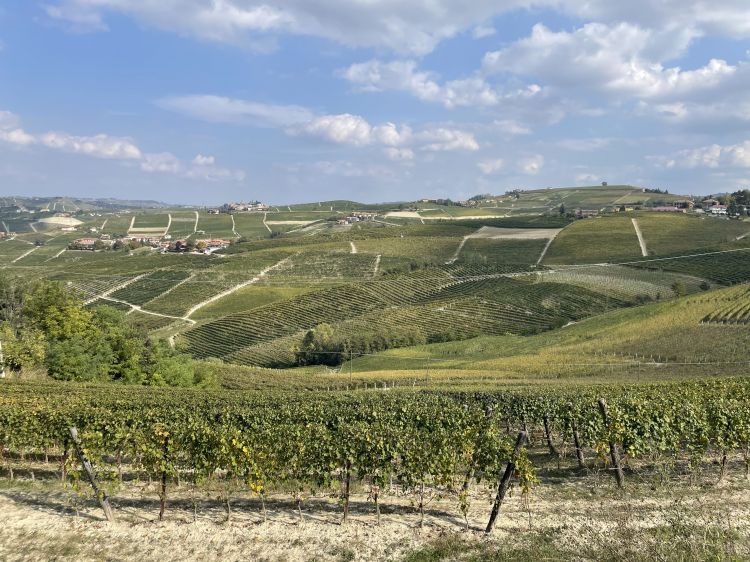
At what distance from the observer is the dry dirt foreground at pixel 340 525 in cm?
1267

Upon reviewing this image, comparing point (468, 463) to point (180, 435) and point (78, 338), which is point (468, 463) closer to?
point (180, 435)

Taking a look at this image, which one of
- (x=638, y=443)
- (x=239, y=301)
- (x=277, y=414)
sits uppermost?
(x=638, y=443)

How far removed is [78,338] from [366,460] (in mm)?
39721

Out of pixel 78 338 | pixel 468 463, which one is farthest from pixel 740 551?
pixel 78 338

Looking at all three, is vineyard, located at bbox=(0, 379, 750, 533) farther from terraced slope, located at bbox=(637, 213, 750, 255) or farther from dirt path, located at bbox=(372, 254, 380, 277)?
terraced slope, located at bbox=(637, 213, 750, 255)

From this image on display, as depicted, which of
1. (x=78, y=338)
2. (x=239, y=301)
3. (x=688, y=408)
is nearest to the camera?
(x=688, y=408)

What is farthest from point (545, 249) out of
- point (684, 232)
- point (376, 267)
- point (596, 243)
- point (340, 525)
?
point (340, 525)

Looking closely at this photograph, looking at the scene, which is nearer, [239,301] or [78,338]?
[78,338]

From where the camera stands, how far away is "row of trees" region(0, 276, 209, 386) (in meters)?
41.5

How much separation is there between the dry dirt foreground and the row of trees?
2845 centimetres

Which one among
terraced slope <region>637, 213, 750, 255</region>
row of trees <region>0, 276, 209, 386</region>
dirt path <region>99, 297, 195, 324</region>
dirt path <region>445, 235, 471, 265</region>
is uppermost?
terraced slope <region>637, 213, 750, 255</region>

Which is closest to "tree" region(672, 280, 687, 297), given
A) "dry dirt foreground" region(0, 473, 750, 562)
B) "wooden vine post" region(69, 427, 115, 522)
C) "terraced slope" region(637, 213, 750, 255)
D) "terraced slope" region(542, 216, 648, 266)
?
"terraced slope" region(542, 216, 648, 266)

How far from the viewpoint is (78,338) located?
1738 inches

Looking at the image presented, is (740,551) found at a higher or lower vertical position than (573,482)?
higher
